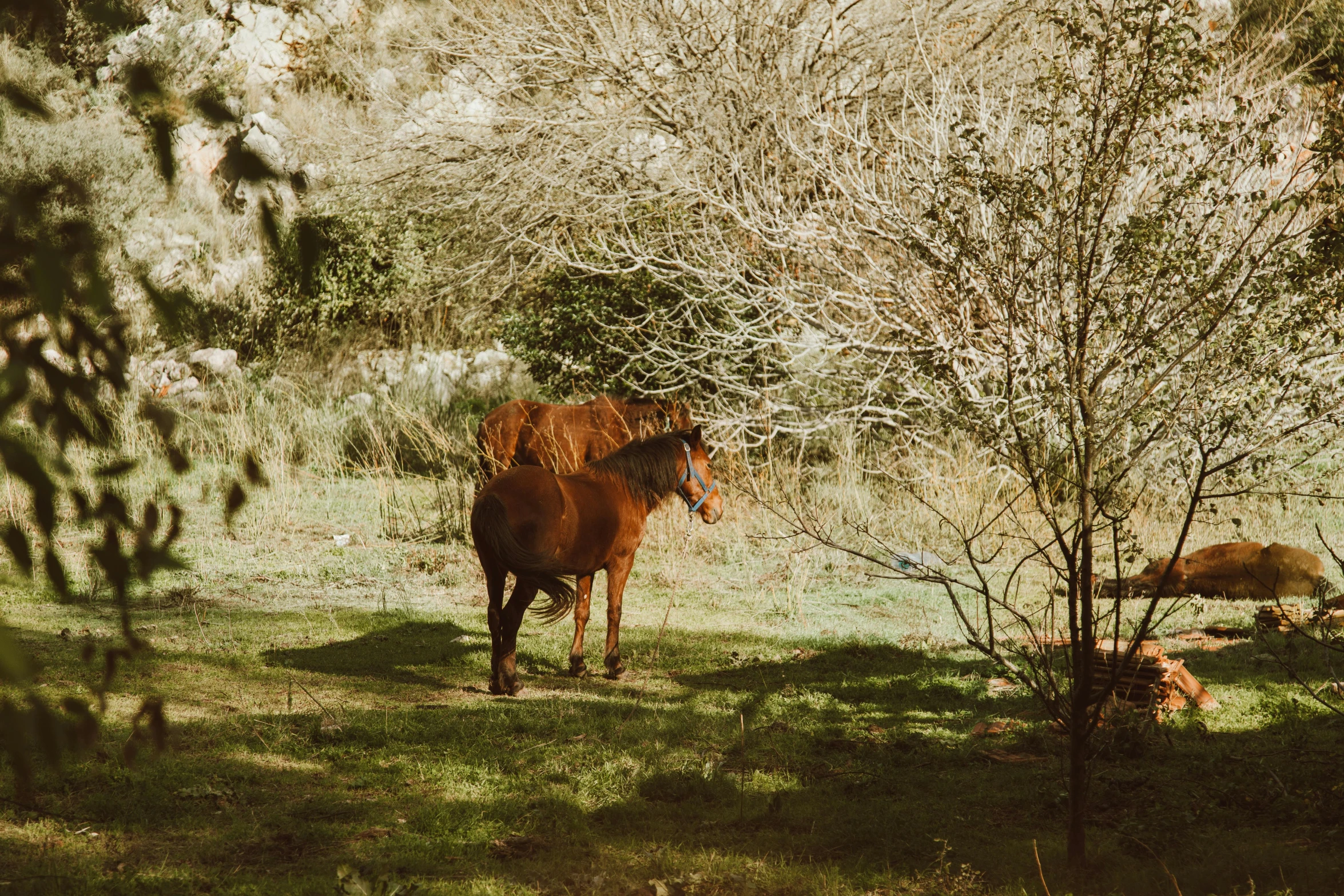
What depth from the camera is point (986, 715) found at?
629cm

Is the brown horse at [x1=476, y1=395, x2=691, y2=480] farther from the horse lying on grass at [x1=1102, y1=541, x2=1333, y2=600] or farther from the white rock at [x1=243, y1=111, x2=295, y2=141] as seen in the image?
the white rock at [x1=243, y1=111, x2=295, y2=141]

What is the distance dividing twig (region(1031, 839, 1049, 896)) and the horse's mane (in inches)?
134

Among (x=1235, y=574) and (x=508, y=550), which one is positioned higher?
(x=1235, y=574)

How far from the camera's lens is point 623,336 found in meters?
14.1

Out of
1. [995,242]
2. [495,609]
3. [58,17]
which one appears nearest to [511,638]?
[495,609]

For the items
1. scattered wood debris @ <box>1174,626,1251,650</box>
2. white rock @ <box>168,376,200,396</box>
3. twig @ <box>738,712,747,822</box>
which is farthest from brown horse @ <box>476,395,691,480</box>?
white rock @ <box>168,376,200,396</box>

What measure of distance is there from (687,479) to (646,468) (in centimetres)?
36

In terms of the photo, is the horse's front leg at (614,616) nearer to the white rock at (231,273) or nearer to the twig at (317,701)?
the twig at (317,701)

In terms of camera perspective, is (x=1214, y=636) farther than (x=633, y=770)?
Yes

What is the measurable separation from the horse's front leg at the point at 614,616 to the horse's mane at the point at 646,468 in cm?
46

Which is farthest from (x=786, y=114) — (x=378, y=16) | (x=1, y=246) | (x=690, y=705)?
(x=378, y=16)

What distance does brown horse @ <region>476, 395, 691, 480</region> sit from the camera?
Result: 10914mm

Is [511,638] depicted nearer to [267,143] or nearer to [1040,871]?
[1040,871]

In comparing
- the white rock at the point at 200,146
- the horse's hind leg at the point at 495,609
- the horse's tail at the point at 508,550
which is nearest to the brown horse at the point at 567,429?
the horse's hind leg at the point at 495,609
